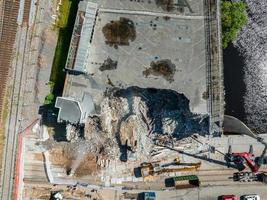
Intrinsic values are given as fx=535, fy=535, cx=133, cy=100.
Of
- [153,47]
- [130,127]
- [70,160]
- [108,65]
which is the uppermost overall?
[153,47]

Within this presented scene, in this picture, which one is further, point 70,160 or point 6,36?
point 70,160

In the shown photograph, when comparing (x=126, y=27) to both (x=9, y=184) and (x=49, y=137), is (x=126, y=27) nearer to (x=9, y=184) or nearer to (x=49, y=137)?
(x=49, y=137)

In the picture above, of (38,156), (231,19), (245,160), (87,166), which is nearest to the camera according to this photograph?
(38,156)

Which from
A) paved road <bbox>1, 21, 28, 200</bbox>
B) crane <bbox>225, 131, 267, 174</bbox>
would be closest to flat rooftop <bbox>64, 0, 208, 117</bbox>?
paved road <bbox>1, 21, 28, 200</bbox>

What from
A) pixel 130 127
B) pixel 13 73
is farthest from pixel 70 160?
pixel 13 73

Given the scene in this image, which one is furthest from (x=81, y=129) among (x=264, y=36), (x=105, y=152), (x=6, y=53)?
(x=264, y=36)

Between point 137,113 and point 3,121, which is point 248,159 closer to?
point 137,113
